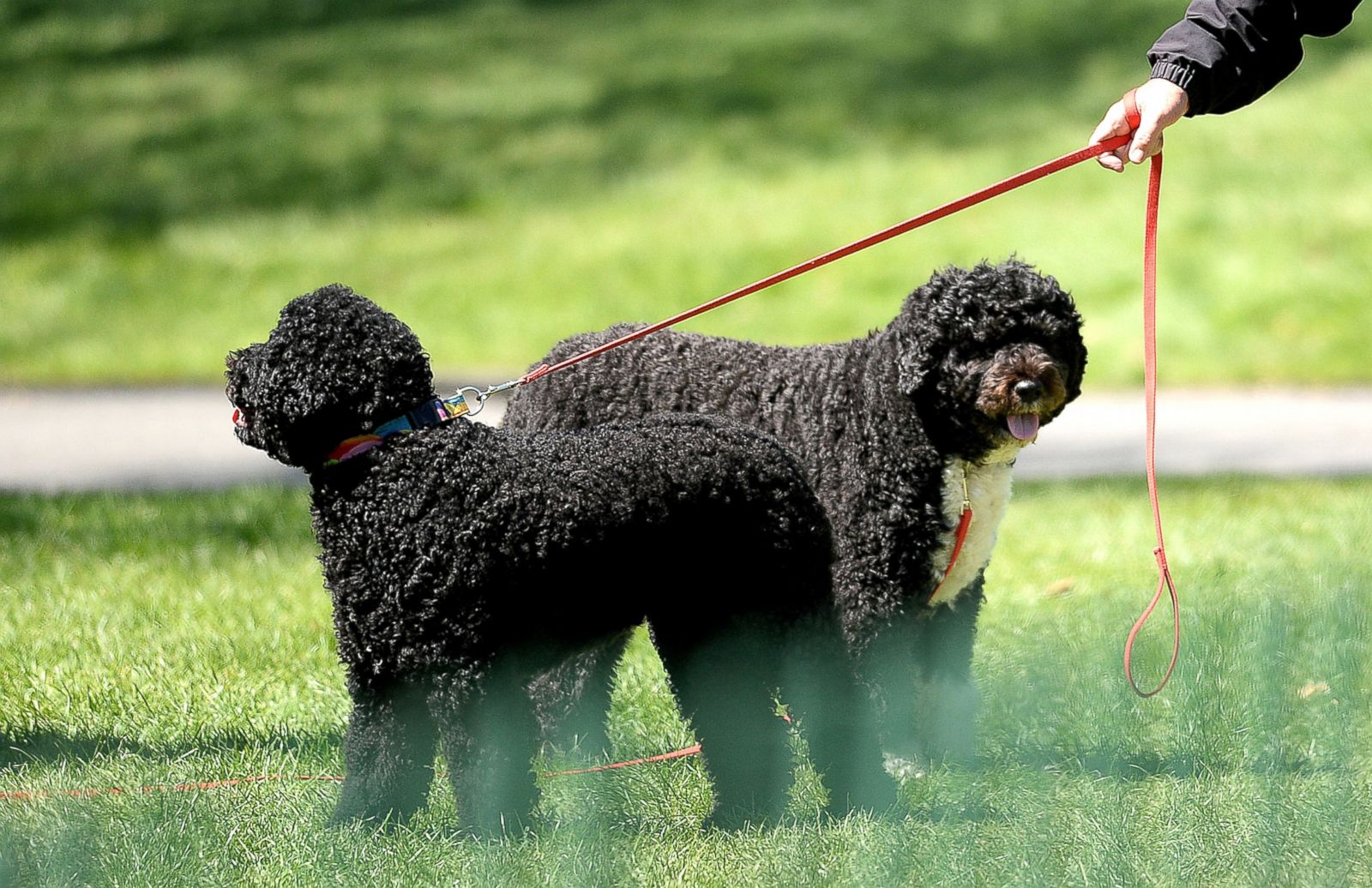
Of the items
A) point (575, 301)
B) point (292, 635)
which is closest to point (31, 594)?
point (292, 635)

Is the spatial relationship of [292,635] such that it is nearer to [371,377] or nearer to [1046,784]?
[371,377]

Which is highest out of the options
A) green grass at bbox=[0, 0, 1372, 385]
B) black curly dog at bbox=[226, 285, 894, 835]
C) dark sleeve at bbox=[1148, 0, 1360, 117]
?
green grass at bbox=[0, 0, 1372, 385]

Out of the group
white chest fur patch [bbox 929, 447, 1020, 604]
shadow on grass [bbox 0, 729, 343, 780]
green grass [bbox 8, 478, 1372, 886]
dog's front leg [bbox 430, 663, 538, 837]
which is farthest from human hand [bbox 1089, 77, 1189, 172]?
shadow on grass [bbox 0, 729, 343, 780]

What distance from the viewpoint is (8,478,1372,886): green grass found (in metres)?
3.87

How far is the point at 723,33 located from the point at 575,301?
7410 mm

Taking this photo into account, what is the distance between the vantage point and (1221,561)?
7.08 m

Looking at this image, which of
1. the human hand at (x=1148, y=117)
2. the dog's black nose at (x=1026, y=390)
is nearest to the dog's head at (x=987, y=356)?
the dog's black nose at (x=1026, y=390)

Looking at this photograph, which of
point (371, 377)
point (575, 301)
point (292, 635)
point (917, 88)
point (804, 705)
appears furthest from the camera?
point (917, 88)

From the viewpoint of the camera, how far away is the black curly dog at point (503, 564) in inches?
153

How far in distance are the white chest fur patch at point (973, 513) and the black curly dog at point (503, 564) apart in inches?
28.9

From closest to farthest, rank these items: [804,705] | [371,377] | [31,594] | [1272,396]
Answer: [371,377] < [804,705] < [31,594] < [1272,396]

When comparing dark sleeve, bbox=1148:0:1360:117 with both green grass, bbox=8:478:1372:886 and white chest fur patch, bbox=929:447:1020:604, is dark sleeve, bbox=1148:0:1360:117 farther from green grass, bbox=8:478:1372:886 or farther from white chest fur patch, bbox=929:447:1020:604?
green grass, bbox=8:478:1372:886

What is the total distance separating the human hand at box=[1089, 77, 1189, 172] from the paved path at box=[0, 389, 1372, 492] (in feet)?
19.0

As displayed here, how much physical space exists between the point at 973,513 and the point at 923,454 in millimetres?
249
